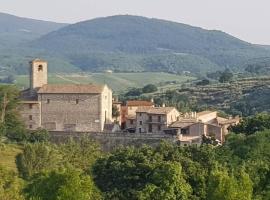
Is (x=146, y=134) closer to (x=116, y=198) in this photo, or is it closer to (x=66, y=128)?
(x=66, y=128)

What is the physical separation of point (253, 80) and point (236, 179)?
8483 cm

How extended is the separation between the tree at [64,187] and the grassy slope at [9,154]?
18029mm

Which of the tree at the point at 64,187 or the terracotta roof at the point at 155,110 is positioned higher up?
the terracotta roof at the point at 155,110

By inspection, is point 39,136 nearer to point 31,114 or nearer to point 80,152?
point 31,114

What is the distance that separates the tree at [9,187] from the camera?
36.4 metres

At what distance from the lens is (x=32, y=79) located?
2734 inches

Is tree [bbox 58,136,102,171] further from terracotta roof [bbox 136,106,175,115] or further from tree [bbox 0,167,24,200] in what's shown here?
tree [bbox 0,167,24,200]

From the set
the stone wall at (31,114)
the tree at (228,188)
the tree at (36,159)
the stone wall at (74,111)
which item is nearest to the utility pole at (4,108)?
the stone wall at (31,114)

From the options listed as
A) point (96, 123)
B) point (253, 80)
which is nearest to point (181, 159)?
point (96, 123)

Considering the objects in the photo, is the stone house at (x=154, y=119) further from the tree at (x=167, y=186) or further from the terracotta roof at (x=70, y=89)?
the tree at (x=167, y=186)

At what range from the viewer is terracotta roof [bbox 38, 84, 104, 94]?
66.2 metres

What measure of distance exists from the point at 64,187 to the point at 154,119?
3019 cm

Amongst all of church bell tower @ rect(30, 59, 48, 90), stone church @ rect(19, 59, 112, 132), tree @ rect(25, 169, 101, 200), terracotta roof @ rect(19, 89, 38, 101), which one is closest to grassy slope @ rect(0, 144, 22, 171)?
stone church @ rect(19, 59, 112, 132)

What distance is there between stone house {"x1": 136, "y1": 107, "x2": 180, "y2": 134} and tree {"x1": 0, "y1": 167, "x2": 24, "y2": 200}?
21220 millimetres
